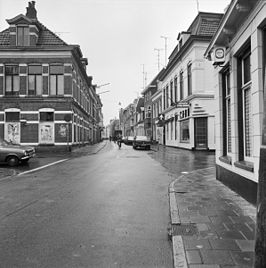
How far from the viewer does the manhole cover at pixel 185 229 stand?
4.52 metres

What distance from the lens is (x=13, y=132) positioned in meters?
26.6

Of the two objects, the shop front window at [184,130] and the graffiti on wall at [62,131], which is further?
the shop front window at [184,130]

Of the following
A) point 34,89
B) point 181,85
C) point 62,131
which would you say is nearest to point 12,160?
point 62,131

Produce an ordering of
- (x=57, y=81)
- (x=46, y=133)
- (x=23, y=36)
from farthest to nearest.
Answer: (x=57, y=81) → (x=46, y=133) → (x=23, y=36)

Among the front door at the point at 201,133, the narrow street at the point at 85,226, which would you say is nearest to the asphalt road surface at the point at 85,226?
the narrow street at the point at 85,226

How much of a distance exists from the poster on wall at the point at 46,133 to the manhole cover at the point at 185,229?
23.3 m

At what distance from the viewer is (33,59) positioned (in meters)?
26.4

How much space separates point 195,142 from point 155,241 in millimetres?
22451

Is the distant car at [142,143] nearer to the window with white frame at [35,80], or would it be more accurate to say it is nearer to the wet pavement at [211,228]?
the window with white frame at [35,80]

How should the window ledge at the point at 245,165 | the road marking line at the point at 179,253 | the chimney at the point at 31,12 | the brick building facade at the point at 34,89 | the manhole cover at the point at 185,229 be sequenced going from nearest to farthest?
the road marking line at the point at 179,253 → the manhole cover at the point at 185,229 → the window ledge at the point at 245,165 → the brick building facade at the point at 34,89 → the chimney at the point at 31,12

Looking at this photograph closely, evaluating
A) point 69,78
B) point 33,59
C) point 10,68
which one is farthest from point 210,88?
point 10,68

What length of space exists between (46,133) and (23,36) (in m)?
9.17

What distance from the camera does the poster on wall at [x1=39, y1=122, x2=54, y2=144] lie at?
26709 millimetres

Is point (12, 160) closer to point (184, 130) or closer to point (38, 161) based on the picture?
point (38, 161)
